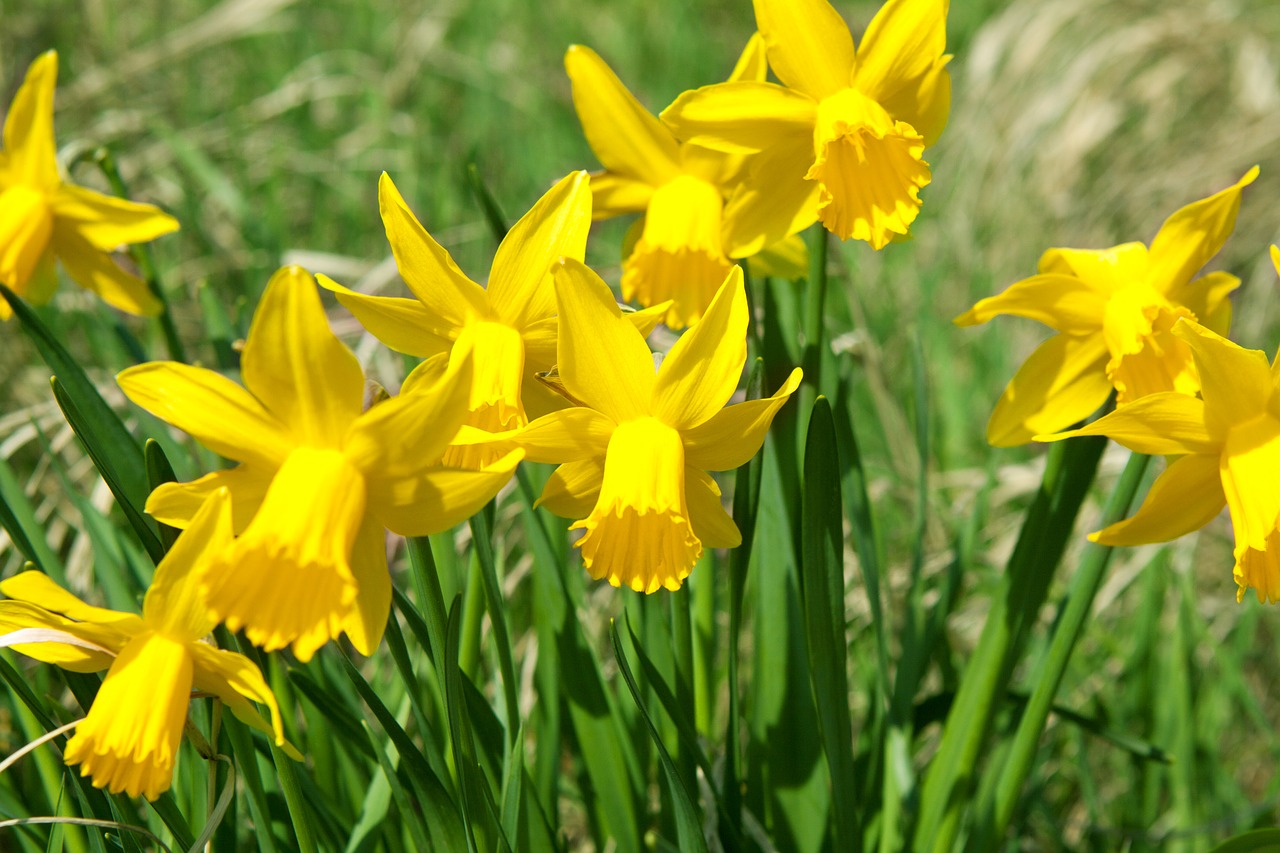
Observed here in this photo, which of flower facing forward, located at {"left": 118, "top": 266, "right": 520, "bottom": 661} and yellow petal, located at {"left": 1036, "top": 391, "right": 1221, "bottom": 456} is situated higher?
yellow petal, located at {"left": 1036, "top": 391, "right": 1221, "bottom": 456}

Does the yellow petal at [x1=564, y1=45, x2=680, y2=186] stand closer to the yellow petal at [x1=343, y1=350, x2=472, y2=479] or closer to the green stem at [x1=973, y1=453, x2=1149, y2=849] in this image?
the yellow petal at [x1=343, y1=350, x2=472, y2=479]

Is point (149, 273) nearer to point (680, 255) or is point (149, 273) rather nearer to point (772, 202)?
point (680, 255)

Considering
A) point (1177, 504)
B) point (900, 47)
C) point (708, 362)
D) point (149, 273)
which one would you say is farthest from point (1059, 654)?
point (149, 273)

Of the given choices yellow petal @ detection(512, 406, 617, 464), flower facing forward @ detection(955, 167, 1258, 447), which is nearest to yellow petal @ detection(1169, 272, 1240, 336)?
flower facing forward @ detection(955, 167, 1258, 447)

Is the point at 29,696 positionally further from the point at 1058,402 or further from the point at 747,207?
the point at 1058,402

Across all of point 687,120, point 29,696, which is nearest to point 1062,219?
point 687,120

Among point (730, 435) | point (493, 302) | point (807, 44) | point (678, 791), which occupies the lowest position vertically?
point (678, 791)
